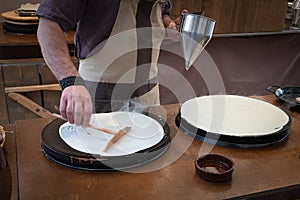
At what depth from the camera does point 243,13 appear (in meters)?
2.70

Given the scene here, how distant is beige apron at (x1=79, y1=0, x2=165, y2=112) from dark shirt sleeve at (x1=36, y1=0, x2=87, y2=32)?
192mm

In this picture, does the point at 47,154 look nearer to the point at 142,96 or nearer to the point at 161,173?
the point at 161,173

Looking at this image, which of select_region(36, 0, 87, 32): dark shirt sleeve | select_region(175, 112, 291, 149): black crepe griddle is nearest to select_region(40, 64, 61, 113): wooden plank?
select_region(36, 0, 87, 32): dark shirt sleeve

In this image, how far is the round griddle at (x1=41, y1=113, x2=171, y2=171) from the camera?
34.7 inches

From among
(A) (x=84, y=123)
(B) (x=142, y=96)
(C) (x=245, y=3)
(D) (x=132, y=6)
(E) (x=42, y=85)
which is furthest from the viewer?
(C) (x=245, y=3)

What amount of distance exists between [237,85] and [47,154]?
2062mm

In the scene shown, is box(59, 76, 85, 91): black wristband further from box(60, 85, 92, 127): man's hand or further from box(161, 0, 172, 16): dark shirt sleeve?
box(161, 0, 172, 16): dark shirt sleeve

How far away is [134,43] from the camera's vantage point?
4.42 feet

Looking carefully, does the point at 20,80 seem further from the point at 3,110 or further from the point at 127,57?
the point at 127,57

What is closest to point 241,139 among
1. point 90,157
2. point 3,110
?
point 90,157

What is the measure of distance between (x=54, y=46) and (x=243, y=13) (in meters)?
2.00

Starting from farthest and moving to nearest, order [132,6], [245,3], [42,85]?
[245,3]
[42,85]
[132,6]

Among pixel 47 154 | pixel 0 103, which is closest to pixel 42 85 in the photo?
pixel 0 103

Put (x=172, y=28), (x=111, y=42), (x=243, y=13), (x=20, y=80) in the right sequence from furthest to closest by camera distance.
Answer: (x=243, y=13)
(x=20, y=80)
(x=172, y=28)
(x=111, y=42)
